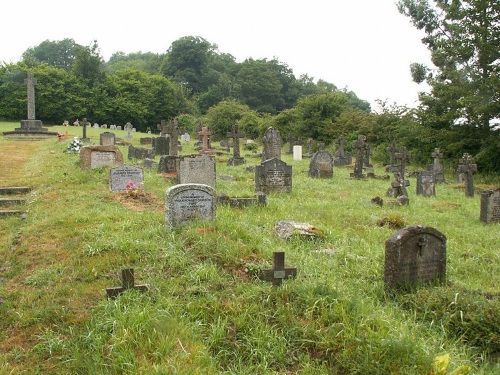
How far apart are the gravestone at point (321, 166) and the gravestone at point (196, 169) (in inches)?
266

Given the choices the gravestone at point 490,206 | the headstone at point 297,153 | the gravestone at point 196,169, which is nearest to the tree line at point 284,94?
the headstone at point 297,153

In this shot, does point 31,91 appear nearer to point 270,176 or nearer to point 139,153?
point 139,153

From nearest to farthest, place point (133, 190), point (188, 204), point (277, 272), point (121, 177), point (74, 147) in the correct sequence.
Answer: point (277, 272) → point (188, 204) → point (133, 190) → point (121, 177) → point (74, 147)

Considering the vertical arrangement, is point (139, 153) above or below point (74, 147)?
A: below

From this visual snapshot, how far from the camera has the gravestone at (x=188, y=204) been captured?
7.81 meters

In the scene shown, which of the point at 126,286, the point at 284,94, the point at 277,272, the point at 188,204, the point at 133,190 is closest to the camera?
the point at 126,286

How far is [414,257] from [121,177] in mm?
8117

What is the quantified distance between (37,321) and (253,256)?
282 centimetres

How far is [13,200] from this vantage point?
10.8 m

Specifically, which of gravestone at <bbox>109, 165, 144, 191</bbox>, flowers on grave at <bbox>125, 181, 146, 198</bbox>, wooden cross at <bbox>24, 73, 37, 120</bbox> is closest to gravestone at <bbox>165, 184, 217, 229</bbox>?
flowers on grave at <bbox>125, 181, 146, 198</bbox>

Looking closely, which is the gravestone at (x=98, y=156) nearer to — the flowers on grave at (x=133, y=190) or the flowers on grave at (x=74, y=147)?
the flowers on grave at (x=133, y=190)

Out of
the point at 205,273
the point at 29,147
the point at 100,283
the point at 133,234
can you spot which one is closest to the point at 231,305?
the point at 205,273

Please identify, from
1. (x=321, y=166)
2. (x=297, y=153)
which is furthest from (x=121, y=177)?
(x=297, y=153)

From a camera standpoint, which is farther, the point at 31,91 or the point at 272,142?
the point at 31,91
